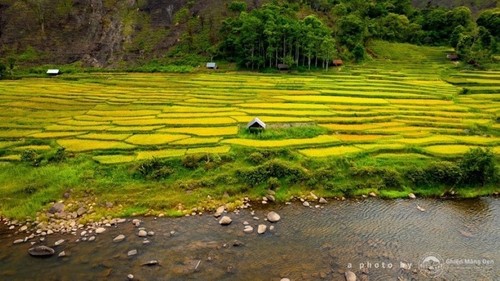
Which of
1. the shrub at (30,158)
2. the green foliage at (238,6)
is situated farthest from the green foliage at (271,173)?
the green foliage at (238,6)

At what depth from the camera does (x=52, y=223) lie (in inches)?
689

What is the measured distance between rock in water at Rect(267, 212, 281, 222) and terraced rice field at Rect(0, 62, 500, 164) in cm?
592

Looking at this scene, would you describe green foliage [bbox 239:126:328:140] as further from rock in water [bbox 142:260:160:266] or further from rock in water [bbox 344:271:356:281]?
rock in water [bbox 344:271:356:281]

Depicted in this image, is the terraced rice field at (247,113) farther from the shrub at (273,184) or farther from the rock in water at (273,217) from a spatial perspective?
the rock in water at (273,217)

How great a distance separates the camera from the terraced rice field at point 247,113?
24.3m

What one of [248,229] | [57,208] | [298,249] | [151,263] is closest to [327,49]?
[248,229]

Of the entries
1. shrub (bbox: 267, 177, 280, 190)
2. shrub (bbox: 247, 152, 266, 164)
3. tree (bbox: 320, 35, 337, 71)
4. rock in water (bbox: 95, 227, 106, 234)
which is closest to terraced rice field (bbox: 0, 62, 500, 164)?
shrub (bbox: 247, 152, 266, 164)

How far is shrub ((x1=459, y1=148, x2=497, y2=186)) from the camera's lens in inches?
806

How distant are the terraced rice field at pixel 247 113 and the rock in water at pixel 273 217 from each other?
19.4 feet

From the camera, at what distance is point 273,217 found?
58.9ft

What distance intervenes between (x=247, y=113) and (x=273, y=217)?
15069 millimetres

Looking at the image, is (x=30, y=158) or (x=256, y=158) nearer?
(x=256, y=158)

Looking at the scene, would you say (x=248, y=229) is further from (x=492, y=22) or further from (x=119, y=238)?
(x=492, y=22)

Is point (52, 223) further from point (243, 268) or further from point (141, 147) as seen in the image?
point (243, 268)
